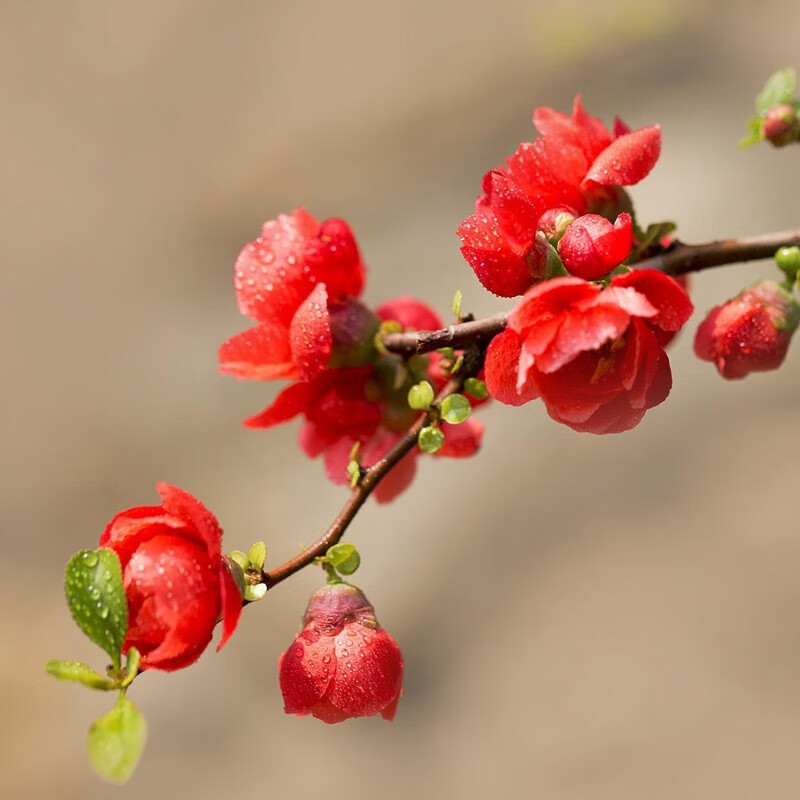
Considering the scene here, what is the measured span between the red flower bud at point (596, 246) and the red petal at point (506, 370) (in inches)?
1.6

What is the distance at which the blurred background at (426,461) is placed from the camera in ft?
6.89

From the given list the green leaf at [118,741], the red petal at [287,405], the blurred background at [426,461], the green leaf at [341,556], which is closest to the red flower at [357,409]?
the red petal at [287,405]

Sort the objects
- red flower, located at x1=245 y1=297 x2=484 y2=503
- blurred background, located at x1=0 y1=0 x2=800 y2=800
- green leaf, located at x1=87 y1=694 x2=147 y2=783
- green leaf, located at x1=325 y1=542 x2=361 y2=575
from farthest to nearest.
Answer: blurred background, located at x1=0 y1=0 x2=800 y2=800, red flower, located at x1=245 y1=297 x2=484 y2=503, green leaf, located at x1=325 y1=542 x2=361 y2=575, green leaf, located at x1=87 y1=694 x2=147 y2=783

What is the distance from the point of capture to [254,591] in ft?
1.31

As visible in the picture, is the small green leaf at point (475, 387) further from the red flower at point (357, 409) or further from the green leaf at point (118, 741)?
the green leaf at point (118, 741)

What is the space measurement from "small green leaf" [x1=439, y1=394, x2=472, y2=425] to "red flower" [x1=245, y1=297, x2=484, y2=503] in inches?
2.9

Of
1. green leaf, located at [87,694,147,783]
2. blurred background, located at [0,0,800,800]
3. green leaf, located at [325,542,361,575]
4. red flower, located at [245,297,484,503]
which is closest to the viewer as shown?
green leaf, located at [87,694,147,783]

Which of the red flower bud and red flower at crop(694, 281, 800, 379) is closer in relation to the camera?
the red flower bud

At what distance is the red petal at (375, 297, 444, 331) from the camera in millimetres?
607

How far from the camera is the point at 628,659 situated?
2.06 meters

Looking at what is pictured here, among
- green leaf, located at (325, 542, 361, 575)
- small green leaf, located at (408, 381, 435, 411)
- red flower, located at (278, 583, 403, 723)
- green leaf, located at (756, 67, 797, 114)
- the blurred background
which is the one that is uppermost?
green leaf, located at (756, 67, 797, 114)

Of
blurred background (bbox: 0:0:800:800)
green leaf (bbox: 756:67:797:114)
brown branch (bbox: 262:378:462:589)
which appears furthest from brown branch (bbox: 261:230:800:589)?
blurred background (bbox: 0:0:800:800)

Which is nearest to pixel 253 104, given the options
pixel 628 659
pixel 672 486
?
pixel 672 486

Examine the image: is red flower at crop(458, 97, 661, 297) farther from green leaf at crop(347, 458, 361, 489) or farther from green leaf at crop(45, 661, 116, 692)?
green leaf at crop(45, 661, 116, 692)
